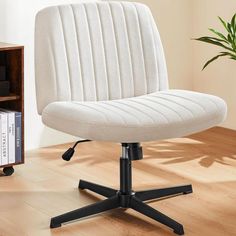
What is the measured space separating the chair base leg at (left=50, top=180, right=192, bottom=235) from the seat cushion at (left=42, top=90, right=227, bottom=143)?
1.24 ft

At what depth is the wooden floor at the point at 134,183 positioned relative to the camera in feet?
8.51

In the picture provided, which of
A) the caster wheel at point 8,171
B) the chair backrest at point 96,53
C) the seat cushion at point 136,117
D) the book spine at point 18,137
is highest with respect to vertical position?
the chair backrest at point 96,53

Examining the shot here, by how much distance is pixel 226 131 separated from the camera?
420 cm

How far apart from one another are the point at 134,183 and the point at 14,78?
2.63 ft

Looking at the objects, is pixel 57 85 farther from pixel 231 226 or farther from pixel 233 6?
pixel 233 6

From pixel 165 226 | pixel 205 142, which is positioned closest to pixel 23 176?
pixel 165 226

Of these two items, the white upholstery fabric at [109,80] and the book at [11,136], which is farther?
the book at [11,136]

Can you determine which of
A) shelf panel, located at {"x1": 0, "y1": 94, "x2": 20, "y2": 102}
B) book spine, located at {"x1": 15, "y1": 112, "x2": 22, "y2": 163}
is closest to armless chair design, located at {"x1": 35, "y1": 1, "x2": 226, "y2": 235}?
book spine, located at {"x1": 15, "y1": 112, "x2": 22, "y2": 163}

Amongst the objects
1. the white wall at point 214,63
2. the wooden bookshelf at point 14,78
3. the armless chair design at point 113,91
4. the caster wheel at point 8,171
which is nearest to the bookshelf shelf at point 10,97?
the wooden bookshelf at point 14,78

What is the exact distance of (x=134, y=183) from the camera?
10.3ft

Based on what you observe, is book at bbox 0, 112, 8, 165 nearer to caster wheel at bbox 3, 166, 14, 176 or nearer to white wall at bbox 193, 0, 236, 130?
caster wheel at bbox 3, 166, 14, 176

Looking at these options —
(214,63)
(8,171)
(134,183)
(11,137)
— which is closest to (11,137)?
(11,137)

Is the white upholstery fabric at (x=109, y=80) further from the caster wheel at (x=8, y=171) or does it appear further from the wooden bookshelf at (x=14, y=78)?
the caster wheel at (x=8, y=171)

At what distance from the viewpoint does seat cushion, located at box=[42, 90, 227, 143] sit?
2.31 m
